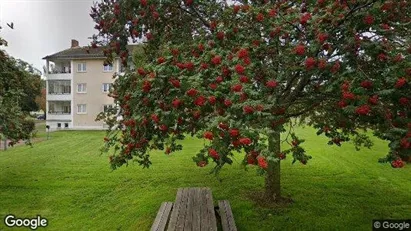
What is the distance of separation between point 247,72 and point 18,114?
9.33 meters

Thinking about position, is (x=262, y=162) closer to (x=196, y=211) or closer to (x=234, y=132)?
(x=234, y=132)

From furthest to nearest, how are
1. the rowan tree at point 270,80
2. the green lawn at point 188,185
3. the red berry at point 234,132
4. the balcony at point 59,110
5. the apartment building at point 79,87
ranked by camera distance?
the balcony at point 59,110 < the apartment building at point 79,87 < the green lawn at point 188,185 < the rowan tree at point 270,80 < the red berry at point 234,132

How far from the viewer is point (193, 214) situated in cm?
668

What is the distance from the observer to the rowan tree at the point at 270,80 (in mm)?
4156

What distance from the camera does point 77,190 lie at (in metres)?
11.2

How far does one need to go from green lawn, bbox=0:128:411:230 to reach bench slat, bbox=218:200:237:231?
0.63m

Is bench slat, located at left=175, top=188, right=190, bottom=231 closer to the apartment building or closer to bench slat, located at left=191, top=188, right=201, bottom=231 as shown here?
bench slat, located at left=191, top=188, right=201, bottom=231

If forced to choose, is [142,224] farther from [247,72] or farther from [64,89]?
[64,89]

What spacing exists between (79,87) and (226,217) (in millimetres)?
34124

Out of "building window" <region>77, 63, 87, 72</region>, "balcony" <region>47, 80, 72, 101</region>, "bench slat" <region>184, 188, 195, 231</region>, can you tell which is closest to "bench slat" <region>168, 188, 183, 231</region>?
"bench slat" <region>184, 188, 195, 231</region>

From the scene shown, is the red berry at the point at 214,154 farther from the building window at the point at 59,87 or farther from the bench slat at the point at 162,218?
the building window at the point at 59,87

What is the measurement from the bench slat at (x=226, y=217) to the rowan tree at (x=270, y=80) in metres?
1.71

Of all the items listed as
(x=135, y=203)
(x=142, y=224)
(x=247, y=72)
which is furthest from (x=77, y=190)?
(x=247, y=72)

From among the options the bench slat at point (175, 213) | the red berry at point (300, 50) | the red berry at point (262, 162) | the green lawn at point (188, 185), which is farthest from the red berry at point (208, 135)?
the green lawn at point (188, 185)
